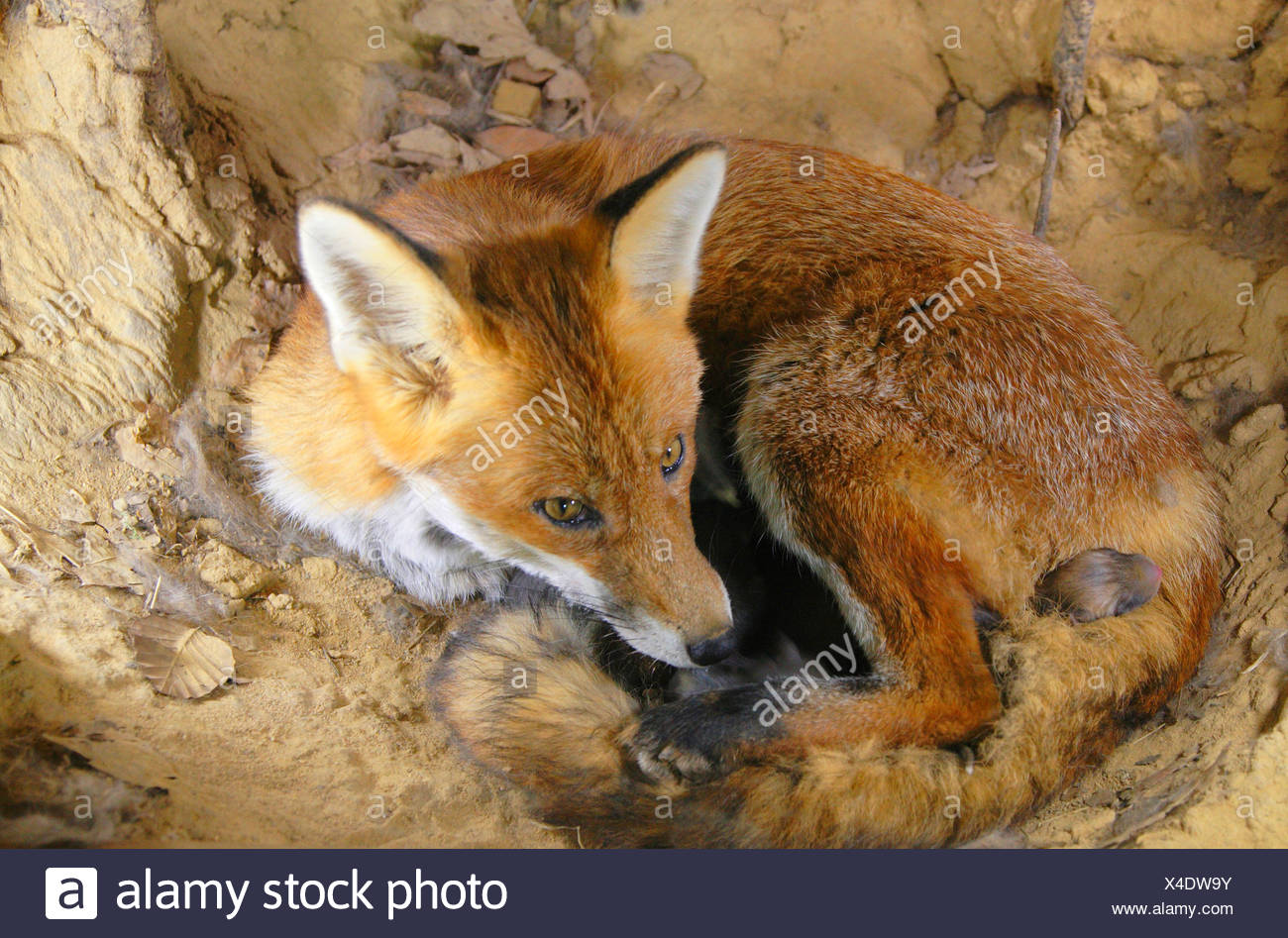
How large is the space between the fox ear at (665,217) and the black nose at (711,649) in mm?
1018

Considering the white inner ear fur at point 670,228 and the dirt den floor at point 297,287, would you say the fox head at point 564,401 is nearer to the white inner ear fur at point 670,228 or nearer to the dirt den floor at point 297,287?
the white inner ear fur at point 670,228

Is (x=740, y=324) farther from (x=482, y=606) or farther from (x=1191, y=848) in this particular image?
(x=1191, y=848)

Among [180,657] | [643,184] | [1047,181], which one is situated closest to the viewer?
[643,184]

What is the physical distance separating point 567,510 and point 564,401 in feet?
0.97

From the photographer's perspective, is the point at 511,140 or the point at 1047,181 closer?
the point at 1047,181

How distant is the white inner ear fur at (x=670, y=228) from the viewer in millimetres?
2309

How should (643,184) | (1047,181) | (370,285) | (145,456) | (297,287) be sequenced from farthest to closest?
(1047,181) → (297,287) → (145,456) → (643,184) → (370,285)

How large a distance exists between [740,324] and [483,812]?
181 cm

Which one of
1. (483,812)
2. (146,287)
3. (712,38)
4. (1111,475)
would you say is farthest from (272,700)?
(712,38)

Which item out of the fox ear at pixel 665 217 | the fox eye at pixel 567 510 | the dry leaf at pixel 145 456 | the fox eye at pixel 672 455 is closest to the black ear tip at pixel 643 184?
the fox ear at pixel 665 217

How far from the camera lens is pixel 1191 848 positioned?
2.48m

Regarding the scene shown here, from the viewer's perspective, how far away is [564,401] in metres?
2.34

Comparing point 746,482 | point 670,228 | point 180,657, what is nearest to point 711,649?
point 746,482

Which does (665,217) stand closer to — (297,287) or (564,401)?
(564,401)
